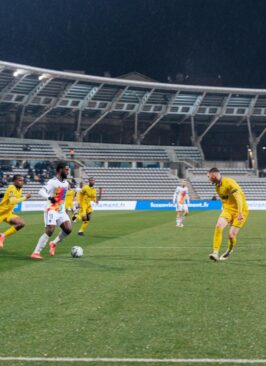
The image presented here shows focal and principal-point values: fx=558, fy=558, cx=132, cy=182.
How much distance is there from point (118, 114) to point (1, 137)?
15.6 meters

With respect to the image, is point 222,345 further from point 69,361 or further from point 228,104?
point 228,104

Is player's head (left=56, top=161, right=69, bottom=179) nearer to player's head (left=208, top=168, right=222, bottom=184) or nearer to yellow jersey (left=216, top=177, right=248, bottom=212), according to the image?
player's head (left=208, top=168, right=222, bottom=184)

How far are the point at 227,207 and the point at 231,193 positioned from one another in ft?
1.37

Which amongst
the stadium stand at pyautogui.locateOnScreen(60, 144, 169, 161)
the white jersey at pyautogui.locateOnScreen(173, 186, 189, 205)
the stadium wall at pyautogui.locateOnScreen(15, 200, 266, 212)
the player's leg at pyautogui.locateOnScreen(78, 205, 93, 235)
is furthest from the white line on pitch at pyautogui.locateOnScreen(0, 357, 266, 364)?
the stadium stand at pyautogui.locateOnScreen(60, 144, 169, 161)

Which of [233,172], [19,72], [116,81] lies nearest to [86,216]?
[19,72]

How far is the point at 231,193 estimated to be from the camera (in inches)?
493

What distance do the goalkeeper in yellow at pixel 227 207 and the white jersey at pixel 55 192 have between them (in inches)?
133

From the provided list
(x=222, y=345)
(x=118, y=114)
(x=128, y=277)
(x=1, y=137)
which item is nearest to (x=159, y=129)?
(x=118, y=114)

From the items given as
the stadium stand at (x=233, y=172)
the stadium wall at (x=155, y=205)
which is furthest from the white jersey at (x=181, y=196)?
the stadium stand at (x=233, y=172)

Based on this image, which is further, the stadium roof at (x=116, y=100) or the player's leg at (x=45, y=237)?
the stadium roof at (x=116, y=100)

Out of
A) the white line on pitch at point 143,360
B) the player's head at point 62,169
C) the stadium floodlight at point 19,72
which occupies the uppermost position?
the stadium floodlight at point 19,72

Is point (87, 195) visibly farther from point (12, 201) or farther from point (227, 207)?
point (227, 207)

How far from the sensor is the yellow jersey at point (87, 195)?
22328 millimetres

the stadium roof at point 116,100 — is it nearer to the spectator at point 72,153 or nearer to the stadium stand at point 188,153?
the stadium stand at point 188,153
